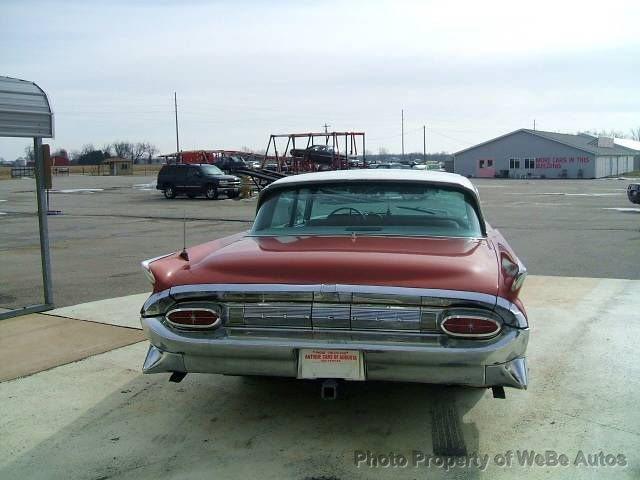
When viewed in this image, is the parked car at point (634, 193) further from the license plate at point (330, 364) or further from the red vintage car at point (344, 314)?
the license plate at point (330, 364)

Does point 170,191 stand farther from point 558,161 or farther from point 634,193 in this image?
point 558,161

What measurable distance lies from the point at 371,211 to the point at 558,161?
6534 centimetres

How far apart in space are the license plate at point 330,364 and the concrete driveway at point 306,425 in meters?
0.51

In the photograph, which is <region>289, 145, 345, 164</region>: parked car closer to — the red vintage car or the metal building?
the red vintage car

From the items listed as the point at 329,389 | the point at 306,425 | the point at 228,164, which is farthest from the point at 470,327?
the point at 228,164

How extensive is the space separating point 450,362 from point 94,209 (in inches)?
947

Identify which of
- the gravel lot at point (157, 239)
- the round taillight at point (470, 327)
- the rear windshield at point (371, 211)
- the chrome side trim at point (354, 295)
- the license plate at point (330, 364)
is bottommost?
the gravel lot at point (157, 239)

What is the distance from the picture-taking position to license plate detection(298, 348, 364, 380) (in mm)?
3344

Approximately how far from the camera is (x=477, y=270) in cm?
345

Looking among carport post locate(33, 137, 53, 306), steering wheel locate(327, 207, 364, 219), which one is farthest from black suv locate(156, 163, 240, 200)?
steering wheel locate(327, 207, 364, 219)

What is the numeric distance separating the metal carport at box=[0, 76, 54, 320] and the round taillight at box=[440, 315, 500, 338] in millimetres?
5151

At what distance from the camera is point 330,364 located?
3371 millimetres

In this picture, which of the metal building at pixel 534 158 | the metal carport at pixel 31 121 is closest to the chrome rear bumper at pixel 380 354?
the metal carport at pixel 31 121

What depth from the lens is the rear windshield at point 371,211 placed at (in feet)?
14.9
